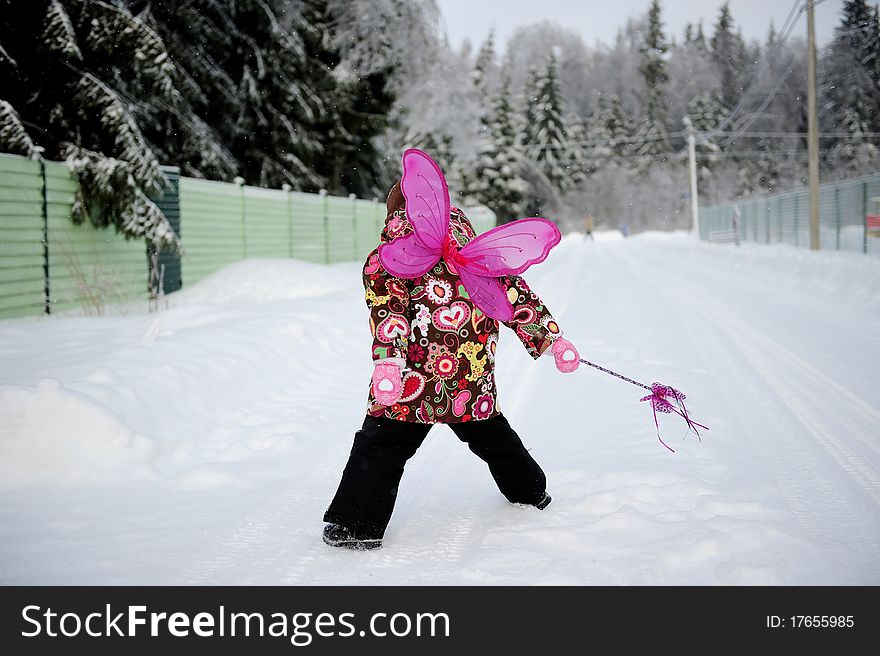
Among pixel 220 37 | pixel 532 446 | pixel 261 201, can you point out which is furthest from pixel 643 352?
pixel 220 37

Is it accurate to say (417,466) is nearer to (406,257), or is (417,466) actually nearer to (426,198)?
(406,257)

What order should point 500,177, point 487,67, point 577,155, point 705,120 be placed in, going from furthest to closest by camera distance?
point 577,155 → point 705,120 → point 487,67 → point 500,177

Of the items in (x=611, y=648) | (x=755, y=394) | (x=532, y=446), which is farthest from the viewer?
(x=755, y=394)

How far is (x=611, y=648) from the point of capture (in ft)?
8.62

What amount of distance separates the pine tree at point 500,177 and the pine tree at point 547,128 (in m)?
10.0

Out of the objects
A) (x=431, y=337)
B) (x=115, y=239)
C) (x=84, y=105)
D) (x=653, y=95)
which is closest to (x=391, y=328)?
(x=431, y=337)

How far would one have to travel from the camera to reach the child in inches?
134

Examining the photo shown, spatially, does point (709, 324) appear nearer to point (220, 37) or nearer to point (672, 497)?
point (672, 497)

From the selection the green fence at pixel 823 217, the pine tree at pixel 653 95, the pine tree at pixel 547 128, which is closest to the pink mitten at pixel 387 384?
the green fence at pixel 823 217

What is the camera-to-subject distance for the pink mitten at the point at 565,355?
11.8 feet

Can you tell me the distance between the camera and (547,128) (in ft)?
228

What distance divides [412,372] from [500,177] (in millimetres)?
55859

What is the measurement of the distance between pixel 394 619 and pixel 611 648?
0.78 metres

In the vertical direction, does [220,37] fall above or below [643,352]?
above
